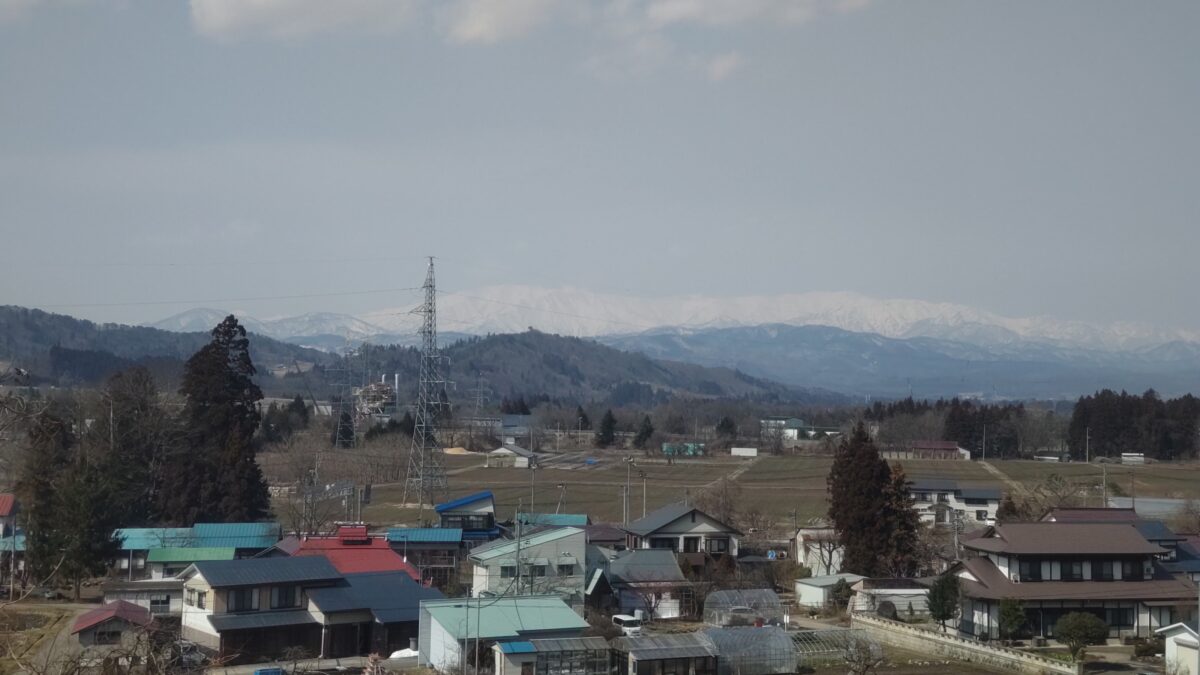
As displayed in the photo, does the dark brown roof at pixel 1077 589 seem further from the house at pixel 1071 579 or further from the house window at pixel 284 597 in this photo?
the house window at pixel 284 597

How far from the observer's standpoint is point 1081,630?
19.7 metres

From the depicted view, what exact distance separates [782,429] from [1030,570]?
67916mm

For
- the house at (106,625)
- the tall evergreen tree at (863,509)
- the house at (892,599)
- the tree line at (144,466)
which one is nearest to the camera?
the house at (106,625)

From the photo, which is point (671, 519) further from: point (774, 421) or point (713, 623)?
point (774, 421)

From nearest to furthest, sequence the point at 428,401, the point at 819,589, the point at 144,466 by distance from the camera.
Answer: the point at 819,589, the point at 144,466, the point at 428,401

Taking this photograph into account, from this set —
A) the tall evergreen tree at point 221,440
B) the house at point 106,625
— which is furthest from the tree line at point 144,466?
the house at point 106,625

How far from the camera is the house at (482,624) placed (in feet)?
60.4

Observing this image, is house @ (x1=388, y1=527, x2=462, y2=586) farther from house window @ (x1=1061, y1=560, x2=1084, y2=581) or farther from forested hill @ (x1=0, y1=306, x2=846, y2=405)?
forested hill @ (x1=0, y1=306, x2=846, y2=405)

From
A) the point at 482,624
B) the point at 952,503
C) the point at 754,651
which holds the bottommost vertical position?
the point at 754,651

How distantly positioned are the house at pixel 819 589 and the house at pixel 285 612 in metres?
8.52

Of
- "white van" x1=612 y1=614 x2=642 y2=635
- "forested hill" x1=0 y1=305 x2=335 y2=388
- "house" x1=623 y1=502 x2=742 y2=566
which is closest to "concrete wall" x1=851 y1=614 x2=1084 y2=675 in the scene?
"white van" x1=612 y1=614 x2=642 y2=635

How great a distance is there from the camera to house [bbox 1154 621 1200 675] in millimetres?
17469

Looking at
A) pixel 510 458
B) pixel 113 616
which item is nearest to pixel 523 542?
pixel 113 616

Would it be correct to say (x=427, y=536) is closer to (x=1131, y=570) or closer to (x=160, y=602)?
(x=160, y=602)
